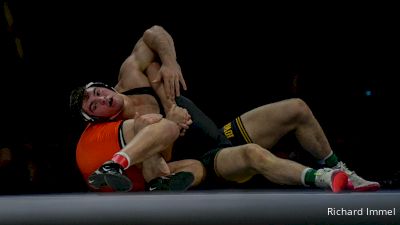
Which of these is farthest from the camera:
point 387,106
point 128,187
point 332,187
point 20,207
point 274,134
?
point 387,106

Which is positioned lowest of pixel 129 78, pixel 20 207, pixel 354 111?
pixel 354 111

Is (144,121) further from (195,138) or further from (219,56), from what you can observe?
(219,56)

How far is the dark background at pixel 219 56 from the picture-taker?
361cm

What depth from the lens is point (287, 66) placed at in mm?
3695

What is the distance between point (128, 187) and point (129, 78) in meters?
0.75

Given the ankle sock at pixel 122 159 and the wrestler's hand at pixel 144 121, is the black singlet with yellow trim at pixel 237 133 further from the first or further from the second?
the ankle sock at pixel 122 159

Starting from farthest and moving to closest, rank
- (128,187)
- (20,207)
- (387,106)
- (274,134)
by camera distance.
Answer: (387,106), (274,134), (128,187), (20,207)

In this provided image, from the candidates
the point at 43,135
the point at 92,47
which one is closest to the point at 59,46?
the point at 92,47

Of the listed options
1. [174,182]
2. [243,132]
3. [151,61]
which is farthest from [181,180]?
[151,61]

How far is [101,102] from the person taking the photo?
2488 mm

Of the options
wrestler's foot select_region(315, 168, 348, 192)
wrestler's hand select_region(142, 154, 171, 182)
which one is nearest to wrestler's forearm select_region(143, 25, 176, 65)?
wrestler's hand select_region(142, 154, 171, 182)

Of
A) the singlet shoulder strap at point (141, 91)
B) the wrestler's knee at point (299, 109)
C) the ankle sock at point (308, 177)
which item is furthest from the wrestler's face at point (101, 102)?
the ankle sock at point (308, 177)

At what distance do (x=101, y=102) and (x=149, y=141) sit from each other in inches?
16.4

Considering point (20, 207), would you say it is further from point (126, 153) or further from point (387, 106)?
point (387, 106)
